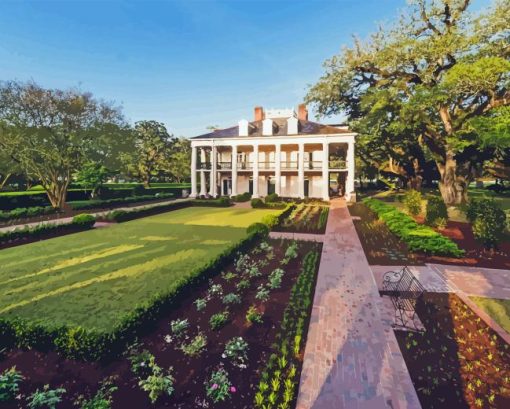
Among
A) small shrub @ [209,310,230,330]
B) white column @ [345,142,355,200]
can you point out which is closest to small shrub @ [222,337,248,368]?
small shrub @ [209,310,230,330]

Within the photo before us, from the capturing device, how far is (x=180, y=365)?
5316mm

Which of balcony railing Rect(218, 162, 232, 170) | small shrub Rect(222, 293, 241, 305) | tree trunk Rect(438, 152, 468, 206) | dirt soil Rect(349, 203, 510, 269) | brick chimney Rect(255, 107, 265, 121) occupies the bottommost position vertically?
small shrub Rect(222, 293, 241, 305)

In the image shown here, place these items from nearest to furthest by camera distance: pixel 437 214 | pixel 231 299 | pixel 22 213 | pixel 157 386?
pixel 157 386 → pixel 231 299 → pixel 437 214 → pixel 22 213

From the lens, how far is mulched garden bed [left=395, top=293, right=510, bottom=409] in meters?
4.53

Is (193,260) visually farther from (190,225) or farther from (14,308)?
(190,225)

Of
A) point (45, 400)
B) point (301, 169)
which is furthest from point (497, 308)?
point (301, 169)

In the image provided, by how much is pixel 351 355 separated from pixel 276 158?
3415 centimetres

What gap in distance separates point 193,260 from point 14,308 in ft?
19.5

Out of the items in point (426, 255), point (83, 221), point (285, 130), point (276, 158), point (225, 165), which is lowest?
point (426, 255)

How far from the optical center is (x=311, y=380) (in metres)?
4.95

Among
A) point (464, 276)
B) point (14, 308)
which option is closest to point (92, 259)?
point (14, 308)

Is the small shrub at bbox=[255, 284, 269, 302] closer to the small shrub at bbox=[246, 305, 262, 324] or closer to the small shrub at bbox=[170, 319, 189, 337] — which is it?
the small shrub at bbox=[246, 305, 262, 324]

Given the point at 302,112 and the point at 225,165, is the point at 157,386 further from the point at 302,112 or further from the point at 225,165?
the point at 302,112

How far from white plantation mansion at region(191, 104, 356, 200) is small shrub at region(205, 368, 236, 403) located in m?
33.3
